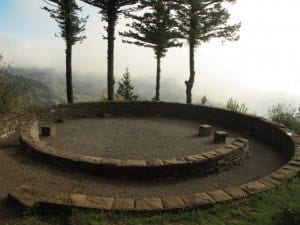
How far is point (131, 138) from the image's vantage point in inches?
532

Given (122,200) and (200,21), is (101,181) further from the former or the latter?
(200,21)

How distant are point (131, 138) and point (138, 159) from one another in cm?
255

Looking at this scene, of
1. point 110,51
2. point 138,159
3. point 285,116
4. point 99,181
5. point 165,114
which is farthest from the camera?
point 110,51

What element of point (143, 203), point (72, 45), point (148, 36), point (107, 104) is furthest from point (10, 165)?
point (148, 36)

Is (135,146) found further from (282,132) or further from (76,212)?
(76,212)

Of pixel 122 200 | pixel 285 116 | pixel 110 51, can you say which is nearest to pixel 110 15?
pixel 110 51

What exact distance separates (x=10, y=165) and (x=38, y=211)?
3.65m

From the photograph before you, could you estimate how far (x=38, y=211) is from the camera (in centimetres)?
686

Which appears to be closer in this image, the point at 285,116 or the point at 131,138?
the point at 131,138

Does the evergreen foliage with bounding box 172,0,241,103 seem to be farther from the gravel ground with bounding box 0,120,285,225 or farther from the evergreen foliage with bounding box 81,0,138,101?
the gravel ground with bounding box 0,120,285,225

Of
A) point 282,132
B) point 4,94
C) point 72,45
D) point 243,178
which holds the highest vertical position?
point 72,45

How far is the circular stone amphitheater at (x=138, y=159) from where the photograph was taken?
7.25m

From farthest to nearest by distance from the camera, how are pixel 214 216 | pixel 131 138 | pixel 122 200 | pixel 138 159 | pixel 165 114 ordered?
1. pixel 165 114
2. pixel 131 138
3. pixel 138 159
4. pixel 122 200
5. pixel 214 216

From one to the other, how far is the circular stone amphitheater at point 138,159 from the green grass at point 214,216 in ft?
0.59
